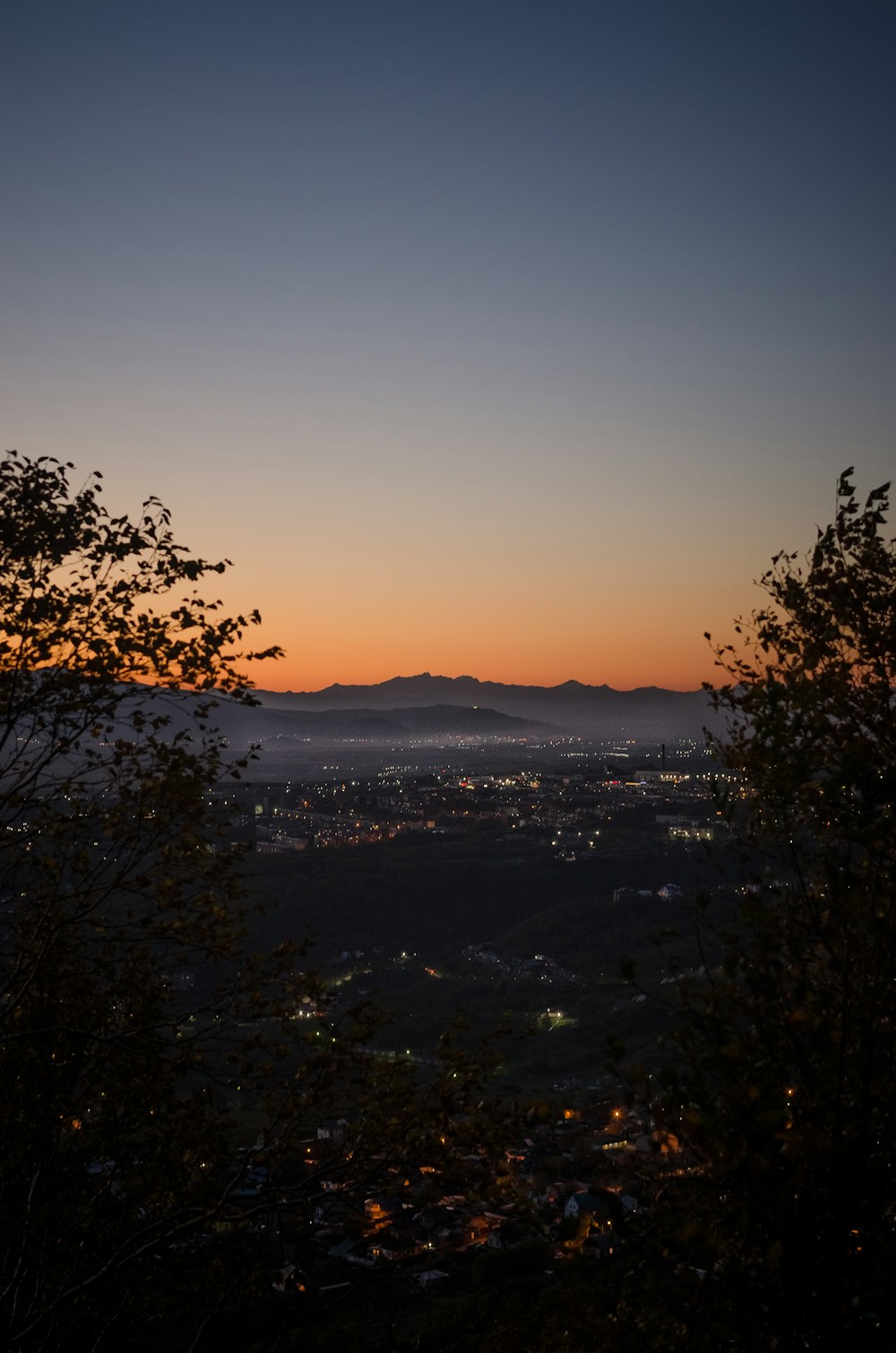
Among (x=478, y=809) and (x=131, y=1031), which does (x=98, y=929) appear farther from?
(x=478, y=809)

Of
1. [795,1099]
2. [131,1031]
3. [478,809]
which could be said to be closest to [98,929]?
[131,1031]

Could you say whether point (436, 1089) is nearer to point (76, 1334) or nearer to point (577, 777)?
point (76, 1334)

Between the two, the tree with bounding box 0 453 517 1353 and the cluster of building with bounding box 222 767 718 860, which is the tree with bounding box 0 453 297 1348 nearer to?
the tree with bounding box 0 453 517 1353

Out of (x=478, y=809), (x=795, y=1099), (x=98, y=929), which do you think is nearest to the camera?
(x=795, y=1099)

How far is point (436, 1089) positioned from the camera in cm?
553

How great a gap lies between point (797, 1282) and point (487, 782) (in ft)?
509

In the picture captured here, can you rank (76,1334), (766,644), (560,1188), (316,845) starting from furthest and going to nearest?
(316,845) → (560,1188) → (766,644) → (76,1334)

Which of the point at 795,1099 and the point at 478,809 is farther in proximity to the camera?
the point at 478,809

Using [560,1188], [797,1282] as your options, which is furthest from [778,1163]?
[560,1188]

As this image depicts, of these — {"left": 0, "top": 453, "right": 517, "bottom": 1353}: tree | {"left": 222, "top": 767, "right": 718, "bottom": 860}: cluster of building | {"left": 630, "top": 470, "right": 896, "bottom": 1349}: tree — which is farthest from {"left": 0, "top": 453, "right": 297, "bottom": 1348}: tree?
{"left": 222, "top": 767, "right": 718, "bottom": 860}: cluster of building

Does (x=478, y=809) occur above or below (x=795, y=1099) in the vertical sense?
below

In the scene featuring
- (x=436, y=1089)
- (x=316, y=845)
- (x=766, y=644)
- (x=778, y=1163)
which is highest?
(x=766, y=644)

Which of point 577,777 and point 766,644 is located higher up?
point 766,644

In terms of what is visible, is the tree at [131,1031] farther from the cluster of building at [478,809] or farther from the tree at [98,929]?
the cluster of building at [478,809]
